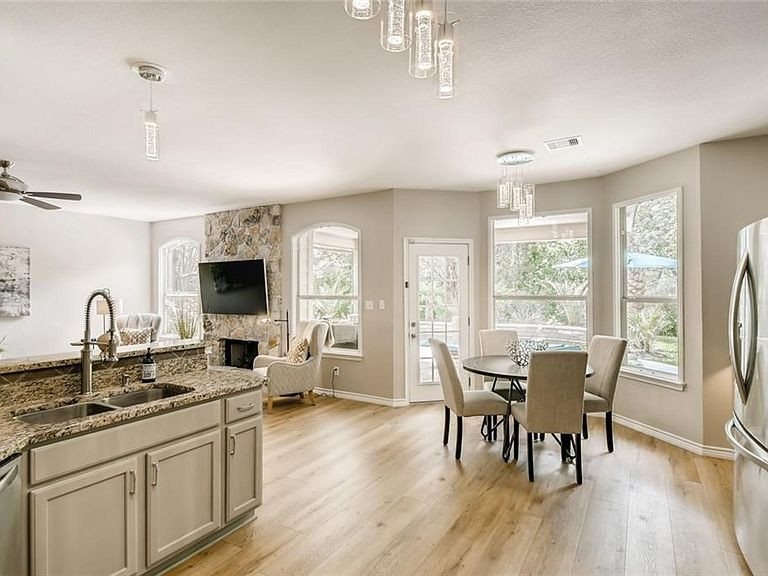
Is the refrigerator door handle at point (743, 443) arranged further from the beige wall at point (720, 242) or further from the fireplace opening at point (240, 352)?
the fireplace opening at point (240, 352)

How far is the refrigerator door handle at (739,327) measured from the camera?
230 cm

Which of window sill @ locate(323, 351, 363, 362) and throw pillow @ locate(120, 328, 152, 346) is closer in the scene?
window sill @ locate(323, 351, 363, 362)

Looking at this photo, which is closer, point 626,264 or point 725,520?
point 725,520

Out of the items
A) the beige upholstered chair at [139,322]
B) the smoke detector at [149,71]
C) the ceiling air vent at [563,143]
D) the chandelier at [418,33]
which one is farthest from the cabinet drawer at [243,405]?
the beige upholstered chair at [139,322]

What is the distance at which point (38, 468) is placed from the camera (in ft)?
5.88

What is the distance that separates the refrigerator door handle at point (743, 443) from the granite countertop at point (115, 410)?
102 inches

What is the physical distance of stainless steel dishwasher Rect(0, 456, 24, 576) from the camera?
161cm

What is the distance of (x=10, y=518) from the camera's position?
5.45 ft

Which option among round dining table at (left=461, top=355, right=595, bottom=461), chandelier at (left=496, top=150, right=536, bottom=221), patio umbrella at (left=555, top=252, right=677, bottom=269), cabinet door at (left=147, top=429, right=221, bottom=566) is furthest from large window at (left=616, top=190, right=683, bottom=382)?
cabinet door at (left=147, top=429, right=221, bottom=566)

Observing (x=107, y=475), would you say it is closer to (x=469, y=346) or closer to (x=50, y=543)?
(x=50, y=543)

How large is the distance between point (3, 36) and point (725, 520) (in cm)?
479

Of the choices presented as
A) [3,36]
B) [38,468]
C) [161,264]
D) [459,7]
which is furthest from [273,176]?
[161,264]

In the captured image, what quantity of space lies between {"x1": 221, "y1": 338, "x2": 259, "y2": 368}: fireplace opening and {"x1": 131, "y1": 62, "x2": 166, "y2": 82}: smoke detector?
4.76 meters

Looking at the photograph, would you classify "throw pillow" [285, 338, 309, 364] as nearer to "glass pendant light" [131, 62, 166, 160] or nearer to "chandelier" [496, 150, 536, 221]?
"chandelier" [496, 150, 536, 221]
